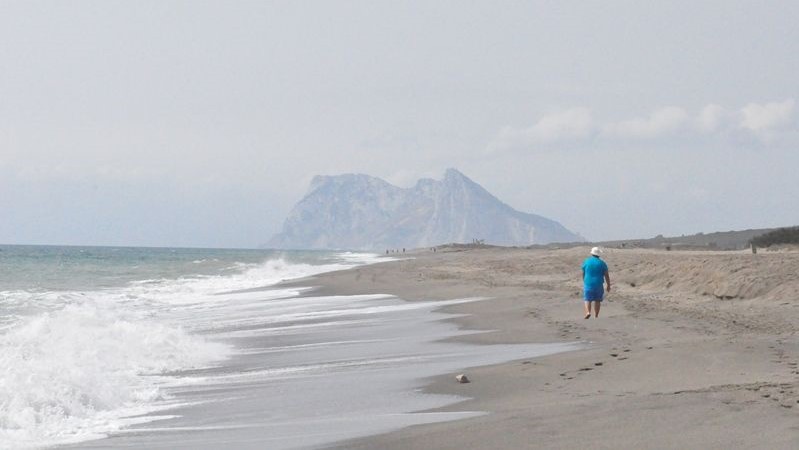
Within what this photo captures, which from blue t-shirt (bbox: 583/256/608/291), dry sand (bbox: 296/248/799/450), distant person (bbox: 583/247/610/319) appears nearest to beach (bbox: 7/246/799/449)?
dry sand (bbox: 296/248/799/450)

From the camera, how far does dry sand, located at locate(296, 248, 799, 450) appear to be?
21.8ft

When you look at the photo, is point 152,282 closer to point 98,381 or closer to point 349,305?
point 349,305

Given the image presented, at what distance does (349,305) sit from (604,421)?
17901 millimetres

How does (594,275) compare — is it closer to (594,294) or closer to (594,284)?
(594,284)

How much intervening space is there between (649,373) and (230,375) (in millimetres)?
5652

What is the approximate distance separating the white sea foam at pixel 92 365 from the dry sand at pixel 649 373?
336 centimetres

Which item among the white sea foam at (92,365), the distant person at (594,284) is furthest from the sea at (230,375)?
the distant person at (594,284)

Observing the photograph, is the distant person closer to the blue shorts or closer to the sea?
the blue shorts

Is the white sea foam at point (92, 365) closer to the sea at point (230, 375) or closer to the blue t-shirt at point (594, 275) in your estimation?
the sea at point (230, 375)

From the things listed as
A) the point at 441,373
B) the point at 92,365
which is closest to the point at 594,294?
the point at 441,373

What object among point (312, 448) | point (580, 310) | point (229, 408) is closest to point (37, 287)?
point (580, 310)

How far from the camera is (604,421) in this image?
23.1 feet

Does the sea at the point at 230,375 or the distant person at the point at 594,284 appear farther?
the distant person at the point at 594,284

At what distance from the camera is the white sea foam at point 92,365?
8898 mm
